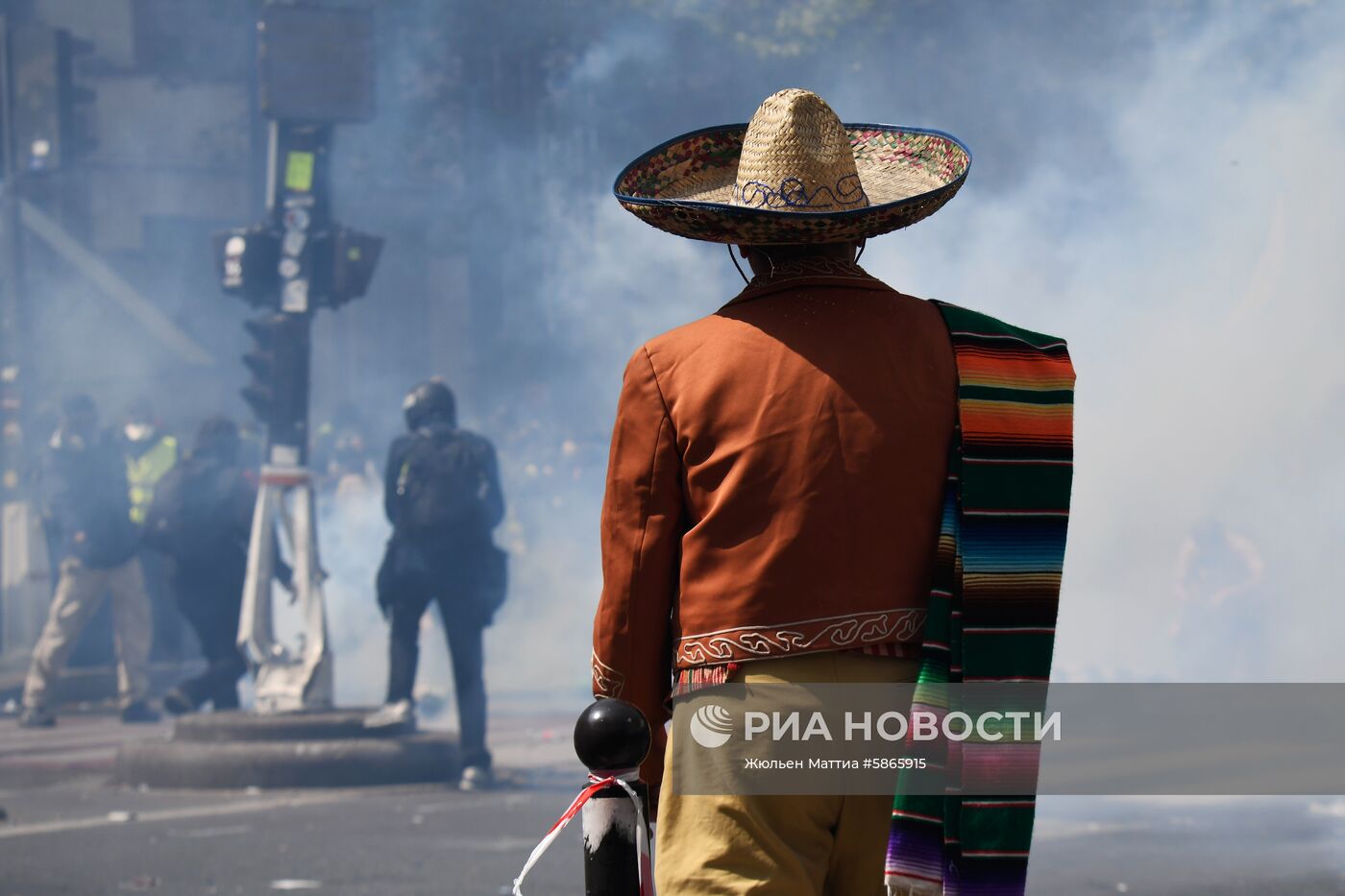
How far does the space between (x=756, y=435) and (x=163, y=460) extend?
8.42m

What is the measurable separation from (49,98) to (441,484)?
4.91 metres

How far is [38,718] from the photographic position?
1042 cm

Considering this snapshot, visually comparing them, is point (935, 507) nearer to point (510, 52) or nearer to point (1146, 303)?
point (1146, 303)

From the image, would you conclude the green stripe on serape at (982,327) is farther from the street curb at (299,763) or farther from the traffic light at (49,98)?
the traffic light at (49,98)

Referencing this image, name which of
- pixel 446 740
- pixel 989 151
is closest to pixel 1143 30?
pixel 989 151

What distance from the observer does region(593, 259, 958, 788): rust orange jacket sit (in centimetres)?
229

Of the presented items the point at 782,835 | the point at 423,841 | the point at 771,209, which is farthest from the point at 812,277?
the point at 423,841

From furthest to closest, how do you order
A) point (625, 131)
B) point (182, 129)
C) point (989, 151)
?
point (182, 129), point (625, 131), point (989, 151)

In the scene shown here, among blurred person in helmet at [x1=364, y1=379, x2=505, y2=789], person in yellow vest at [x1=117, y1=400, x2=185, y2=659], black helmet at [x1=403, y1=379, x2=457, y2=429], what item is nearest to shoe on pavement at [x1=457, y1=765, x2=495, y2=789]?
blurred person in helmet at [x1=364, y1=379, x2=505, y2=789]

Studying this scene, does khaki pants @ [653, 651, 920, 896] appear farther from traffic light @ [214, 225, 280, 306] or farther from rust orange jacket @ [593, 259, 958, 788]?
traffic light @ [214, 225, 280, 306]

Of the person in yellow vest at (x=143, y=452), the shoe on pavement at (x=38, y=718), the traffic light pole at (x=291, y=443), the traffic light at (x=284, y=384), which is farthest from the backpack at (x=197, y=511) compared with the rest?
the shoe on pavement at (x=38, y=718)

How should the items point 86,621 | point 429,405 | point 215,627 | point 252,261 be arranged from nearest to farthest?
point 429,405
point 252,261
point 215,627
point 86,621

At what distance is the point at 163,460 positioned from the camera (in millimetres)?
10203

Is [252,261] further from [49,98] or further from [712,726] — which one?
[712,726]
